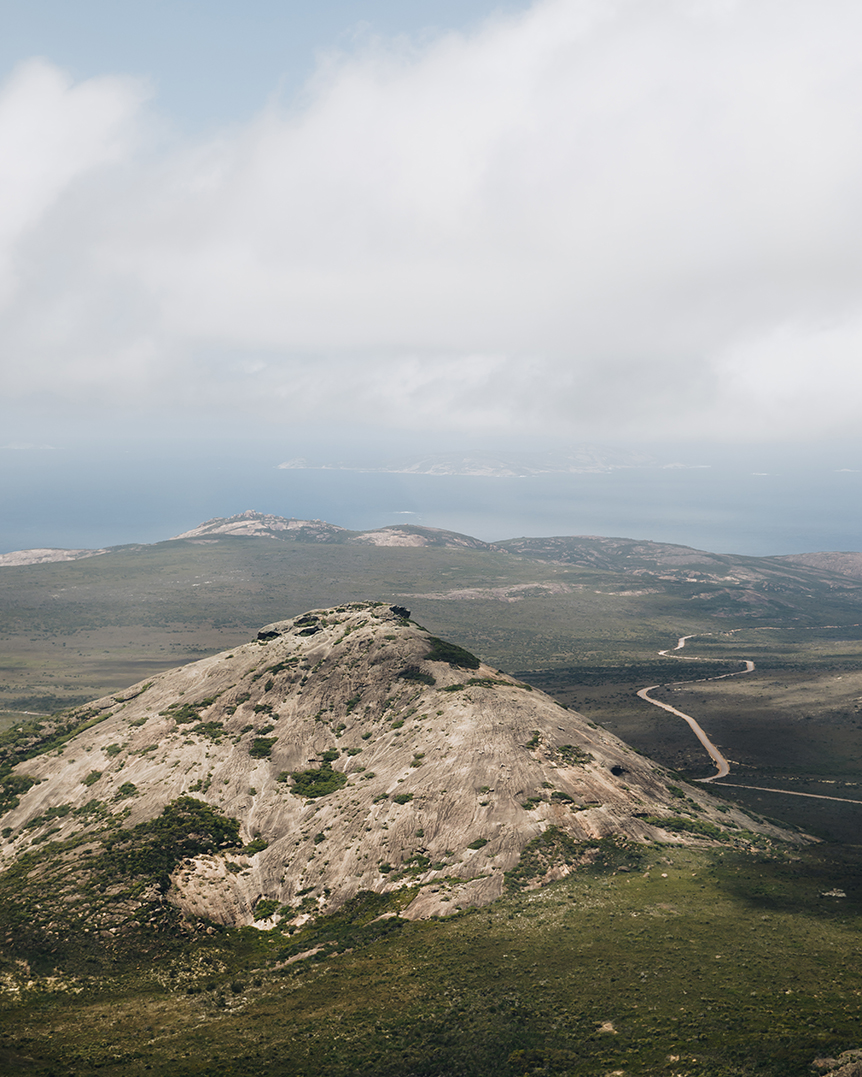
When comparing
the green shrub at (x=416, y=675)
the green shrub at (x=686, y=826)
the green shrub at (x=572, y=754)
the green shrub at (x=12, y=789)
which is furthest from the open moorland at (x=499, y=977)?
the green shrub at (x=416, y=675)

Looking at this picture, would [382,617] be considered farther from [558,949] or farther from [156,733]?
[558,949]

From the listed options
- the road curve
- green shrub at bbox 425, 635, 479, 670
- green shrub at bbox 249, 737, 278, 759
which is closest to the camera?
green shrub at bbox 249, 737, 278, 759

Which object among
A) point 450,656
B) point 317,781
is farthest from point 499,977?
point 450,656

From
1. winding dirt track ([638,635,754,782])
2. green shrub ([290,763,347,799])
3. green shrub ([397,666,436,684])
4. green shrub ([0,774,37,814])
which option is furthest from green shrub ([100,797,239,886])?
winding dirt track ([638,635,754,782])

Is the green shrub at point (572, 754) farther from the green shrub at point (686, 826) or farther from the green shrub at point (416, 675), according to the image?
the green shrub at point (416, 675)

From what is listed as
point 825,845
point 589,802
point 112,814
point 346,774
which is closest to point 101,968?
point 112,814

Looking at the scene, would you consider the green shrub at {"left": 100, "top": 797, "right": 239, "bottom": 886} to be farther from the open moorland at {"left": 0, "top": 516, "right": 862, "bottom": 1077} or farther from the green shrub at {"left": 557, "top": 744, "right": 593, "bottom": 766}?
the green shrub at {"left": 557, "top": 744, "right": 593, "bottom": 766}
